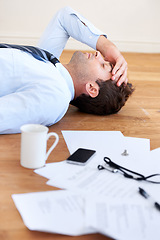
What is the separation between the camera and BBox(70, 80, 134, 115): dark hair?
1.95 meters

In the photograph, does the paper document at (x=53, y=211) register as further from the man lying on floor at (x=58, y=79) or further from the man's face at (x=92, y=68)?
the man's face at (x=92, y=68)

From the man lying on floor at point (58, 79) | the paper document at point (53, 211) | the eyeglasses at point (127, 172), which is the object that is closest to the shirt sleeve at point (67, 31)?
the man lying on floor at point (58, 79)

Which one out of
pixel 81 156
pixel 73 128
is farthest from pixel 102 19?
pixel 81 156

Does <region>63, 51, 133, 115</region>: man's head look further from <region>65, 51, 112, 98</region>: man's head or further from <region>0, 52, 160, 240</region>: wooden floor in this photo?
<region>0, 52, 160, 240</region>: wooden floor

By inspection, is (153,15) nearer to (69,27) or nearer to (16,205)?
(69,27)

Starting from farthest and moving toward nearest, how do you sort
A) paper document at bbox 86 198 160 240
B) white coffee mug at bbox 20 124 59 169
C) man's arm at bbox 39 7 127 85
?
man's arm at bbox 39 7 127 85 → white coffee mug at bbox 20 124 59 169 → paper document at bbox 86 198 160 240

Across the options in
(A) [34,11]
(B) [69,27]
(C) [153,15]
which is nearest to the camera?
(B) [69,27]

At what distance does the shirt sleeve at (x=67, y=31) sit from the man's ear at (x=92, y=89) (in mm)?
438

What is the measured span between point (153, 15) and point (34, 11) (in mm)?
1525

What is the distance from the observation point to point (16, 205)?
1.02m

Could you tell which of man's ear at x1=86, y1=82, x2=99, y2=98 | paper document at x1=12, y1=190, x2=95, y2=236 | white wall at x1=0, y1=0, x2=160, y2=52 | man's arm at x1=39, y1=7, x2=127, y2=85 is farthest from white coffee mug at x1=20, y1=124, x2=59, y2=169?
white wall at x1=0, y1=0, x2=160, y2=52

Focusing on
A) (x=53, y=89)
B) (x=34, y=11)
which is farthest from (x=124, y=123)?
(x=34, y=11)

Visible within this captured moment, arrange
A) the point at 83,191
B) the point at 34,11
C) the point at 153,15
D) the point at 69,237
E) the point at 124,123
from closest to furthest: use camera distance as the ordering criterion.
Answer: the point at 69,237 < the point at 83,191 < the point at 124,123 < the point at 34,11 < the point at 153,15

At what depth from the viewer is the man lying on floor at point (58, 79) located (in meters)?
1.58
